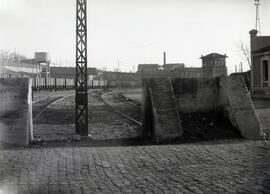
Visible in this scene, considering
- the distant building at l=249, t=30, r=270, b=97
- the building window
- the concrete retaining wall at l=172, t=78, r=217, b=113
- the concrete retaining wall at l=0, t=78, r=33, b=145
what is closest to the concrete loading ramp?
the concrete retaining wall at l=172, t=78, r=217, b=113

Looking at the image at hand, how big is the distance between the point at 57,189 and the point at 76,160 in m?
1.56

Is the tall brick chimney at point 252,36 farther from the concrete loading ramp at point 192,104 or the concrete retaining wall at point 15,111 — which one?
the concrete retaining wall at point 15,111

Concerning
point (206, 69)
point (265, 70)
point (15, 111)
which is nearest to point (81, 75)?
point (15, 111)

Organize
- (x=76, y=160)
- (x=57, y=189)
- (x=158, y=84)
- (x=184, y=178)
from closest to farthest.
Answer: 1. (x=57, y=189)
2. (x=184, y=178)
3. (x=76, y=160)
4. (x=158, y=84)

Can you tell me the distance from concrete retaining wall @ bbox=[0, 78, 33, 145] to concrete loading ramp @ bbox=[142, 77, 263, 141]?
10.2 ft

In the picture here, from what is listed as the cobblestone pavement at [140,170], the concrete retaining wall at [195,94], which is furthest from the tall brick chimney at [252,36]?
the cobblestone pavement at [140,170]

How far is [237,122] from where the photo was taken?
9836 mm

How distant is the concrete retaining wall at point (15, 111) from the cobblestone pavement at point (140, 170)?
1.28m

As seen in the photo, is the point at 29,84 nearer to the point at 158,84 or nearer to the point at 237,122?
the point at 158,84

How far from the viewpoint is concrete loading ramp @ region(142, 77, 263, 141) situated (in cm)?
953

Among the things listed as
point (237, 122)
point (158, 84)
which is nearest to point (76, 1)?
point (158, 84)

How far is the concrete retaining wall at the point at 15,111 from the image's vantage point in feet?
28.7

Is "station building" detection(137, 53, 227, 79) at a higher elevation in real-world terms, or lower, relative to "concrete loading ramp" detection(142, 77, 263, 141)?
higher

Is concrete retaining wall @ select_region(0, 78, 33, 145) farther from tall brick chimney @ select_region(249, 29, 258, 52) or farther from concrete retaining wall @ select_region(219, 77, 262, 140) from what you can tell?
tall brick chimney @ select_region(249, 29, 258, 52)
